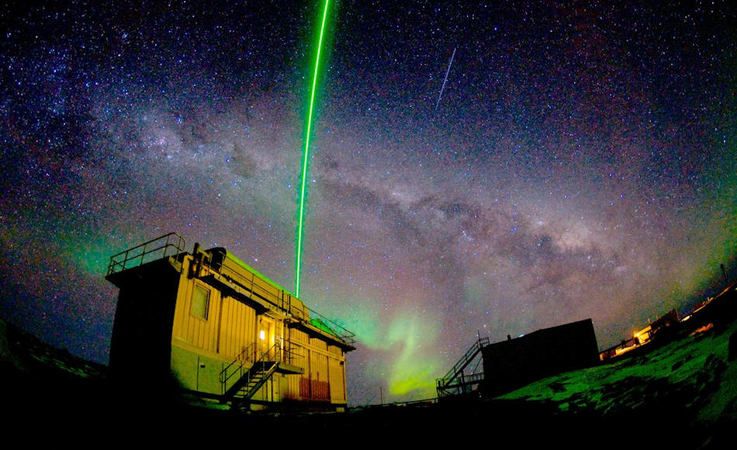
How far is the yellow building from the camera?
13906 mm

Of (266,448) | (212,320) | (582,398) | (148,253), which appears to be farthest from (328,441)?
(148,253)

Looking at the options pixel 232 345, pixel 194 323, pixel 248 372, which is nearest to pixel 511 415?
pixel 194 323

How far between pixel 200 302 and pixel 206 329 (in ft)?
3.96

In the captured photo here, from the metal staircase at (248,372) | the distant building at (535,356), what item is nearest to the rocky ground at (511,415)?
the metal staircase at (248,372)

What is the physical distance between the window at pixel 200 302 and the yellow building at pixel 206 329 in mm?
42

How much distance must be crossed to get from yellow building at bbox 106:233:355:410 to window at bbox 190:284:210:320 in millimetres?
42

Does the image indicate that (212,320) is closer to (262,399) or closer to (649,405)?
(262,399)

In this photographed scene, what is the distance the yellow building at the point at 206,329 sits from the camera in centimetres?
1391

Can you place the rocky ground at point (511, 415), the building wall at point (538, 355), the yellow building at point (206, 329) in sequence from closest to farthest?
1. the rocky ground at point (511, 415)
2. the yellow building at point (206, 329)
3. the building wall at point (538, 355)

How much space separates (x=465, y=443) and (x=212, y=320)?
12566 millimetres

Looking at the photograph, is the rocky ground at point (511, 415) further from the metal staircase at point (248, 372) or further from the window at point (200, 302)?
the metal staircase at point (248, 372)

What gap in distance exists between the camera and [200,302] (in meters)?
15.5

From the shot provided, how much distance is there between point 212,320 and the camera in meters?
15.8

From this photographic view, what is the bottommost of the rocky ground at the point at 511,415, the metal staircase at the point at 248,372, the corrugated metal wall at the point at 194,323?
the rocky ground at the point at 511,415
